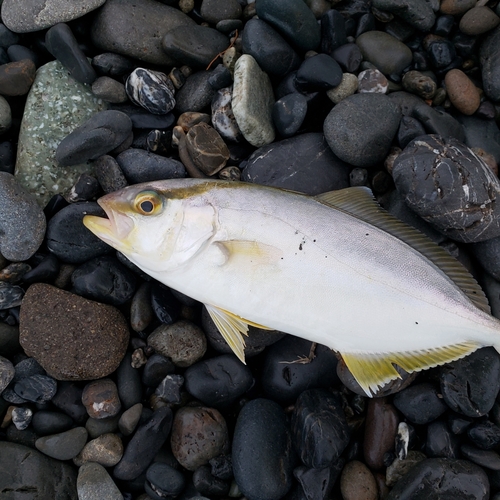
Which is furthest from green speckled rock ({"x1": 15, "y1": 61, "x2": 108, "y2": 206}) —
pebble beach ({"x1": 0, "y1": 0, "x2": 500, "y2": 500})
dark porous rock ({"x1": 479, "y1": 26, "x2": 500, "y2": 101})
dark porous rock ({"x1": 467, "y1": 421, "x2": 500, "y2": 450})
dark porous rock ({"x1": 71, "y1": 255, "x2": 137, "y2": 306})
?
dark porous rock ({"x1": 467, "y1": 421, "x2": 500, "y2": 450})

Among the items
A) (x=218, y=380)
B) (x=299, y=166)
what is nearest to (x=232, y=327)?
(x=218, y=380)

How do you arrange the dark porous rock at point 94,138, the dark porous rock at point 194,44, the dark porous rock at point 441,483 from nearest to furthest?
the dark porous rock at point 441,483, the dark porous rock at point 94,138, the dark porous rock at point 194,44

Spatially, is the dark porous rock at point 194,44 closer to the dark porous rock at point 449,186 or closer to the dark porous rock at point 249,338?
the dark porous rock at point 449,186

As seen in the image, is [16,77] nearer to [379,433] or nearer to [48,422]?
[48,422]

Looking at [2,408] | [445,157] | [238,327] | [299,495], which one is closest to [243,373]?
[238,327]

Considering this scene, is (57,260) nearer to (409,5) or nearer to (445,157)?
(445,157)

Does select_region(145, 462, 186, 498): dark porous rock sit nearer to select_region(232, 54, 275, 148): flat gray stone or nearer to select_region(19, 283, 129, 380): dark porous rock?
select_region(19, 283, 129, 380): dark porous rock

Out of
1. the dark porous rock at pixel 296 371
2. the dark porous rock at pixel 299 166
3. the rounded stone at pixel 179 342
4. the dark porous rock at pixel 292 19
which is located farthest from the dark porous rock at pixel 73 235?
the dark porous rock at pixel 292 19
